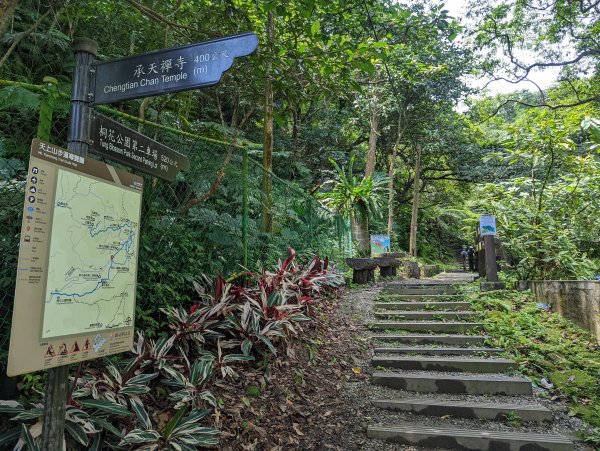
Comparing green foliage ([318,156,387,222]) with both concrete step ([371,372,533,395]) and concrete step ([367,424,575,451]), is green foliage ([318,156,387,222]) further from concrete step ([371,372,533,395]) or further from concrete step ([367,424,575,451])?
concrete step ([367,424,575,451])

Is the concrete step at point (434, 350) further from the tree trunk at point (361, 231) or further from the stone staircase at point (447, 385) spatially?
the tree trunk at point (361, 231)

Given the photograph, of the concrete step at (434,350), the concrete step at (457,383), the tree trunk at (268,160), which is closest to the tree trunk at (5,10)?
the tree trunk at (268,160)

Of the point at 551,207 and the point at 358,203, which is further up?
the point at 358,203

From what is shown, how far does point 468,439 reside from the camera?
2.90 metres

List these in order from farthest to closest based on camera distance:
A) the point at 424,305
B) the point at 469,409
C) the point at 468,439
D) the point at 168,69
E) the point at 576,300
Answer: the point at 424,305
the point at 576,300
the point at 469,409
the point at 468,439
the point at 168,69

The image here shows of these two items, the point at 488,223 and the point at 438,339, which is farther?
the point at 488,223

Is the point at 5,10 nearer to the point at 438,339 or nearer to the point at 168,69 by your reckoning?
the point at 168,69

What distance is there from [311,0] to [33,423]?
3.37 m

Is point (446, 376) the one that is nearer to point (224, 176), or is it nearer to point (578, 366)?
point (578, 366)

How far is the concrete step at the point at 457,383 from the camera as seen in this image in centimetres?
362

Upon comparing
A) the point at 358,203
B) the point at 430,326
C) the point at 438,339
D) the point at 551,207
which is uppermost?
the point at 358,203

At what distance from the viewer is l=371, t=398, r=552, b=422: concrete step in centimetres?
320

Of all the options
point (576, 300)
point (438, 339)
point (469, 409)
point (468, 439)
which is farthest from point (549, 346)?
point (468, 439)

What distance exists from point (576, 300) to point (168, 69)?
18.4 feet
